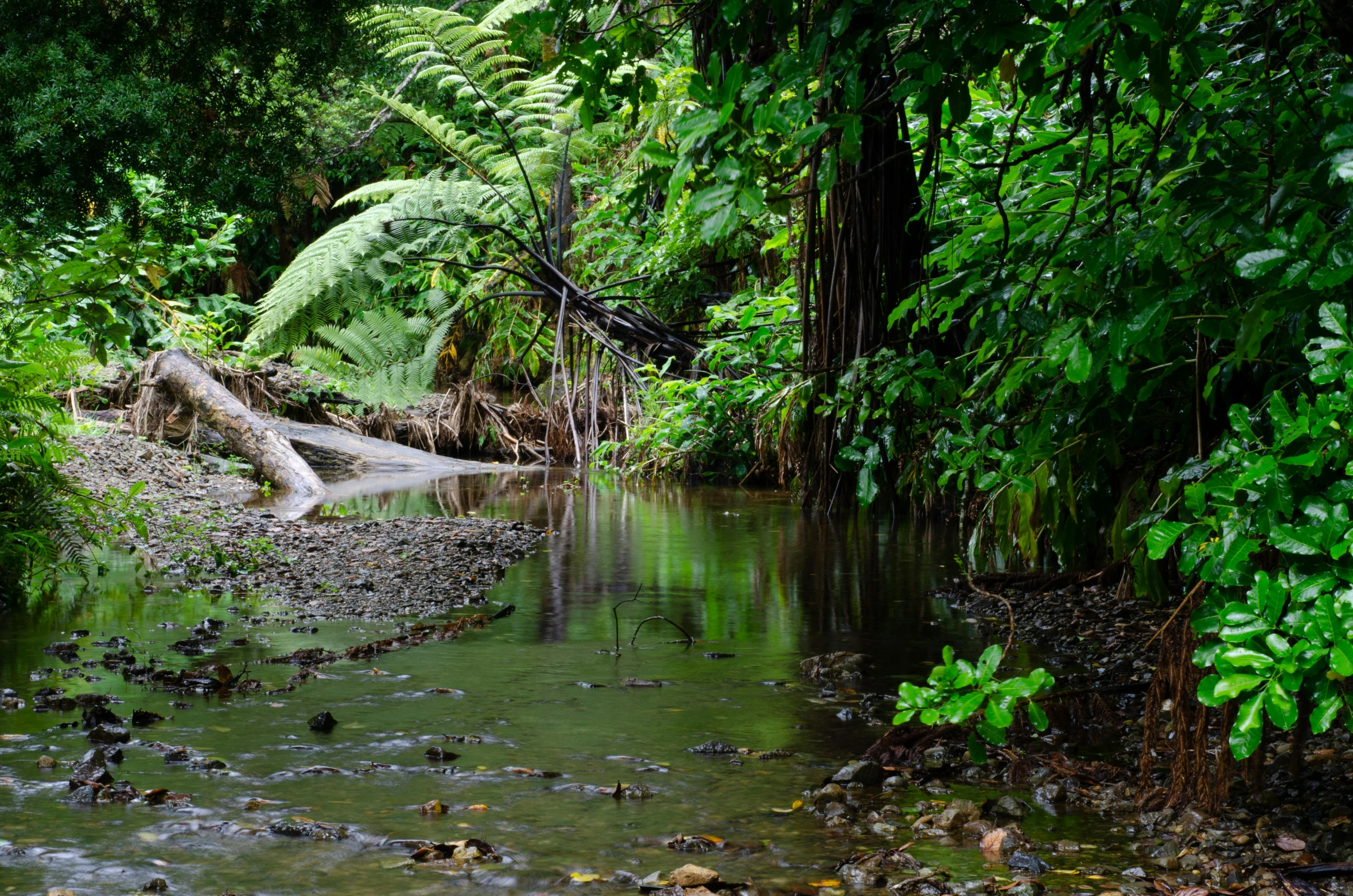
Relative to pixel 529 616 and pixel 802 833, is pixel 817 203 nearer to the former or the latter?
pixel 529 616

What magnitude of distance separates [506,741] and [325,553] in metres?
2.51

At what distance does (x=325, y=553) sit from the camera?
4.41m

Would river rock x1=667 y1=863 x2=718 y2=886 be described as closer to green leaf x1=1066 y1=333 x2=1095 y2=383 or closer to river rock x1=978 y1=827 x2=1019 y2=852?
river rock x1=978 y1=827 x2=1019 y2=852

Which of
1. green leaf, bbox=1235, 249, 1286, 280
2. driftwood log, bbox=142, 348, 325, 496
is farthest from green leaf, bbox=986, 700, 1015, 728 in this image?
driftwood log, bbox=142, 348, 325, 496

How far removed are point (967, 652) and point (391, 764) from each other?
1.53 metres

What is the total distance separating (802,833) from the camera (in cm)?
173

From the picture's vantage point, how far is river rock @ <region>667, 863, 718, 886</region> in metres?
1.51

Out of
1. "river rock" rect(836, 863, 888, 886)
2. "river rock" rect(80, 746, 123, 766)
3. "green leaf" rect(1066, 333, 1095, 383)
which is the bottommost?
"river rock" rect(836, 863, 888, 886)

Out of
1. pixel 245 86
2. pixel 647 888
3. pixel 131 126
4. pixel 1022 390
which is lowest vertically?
pixel 647 888

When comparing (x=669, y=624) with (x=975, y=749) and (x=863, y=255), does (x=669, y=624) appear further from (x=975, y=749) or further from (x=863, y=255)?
(x=975, y=749)

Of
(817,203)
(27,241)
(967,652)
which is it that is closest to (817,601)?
(967,652)

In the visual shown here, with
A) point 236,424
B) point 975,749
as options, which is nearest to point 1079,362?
point 975,749

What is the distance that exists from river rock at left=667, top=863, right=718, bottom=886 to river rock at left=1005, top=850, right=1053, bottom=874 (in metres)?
Result: 0.43

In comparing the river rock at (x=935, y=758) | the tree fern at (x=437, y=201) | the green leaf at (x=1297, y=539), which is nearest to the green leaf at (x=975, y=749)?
the river rock at (x=935, y=758)
